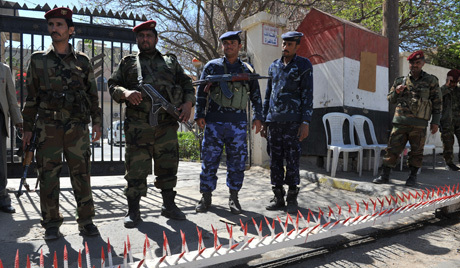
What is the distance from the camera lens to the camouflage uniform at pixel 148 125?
3.14m

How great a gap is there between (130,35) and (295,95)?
2750mm

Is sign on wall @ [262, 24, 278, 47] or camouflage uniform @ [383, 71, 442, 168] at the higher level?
sign on wall @ [262, 24, 278, 47]

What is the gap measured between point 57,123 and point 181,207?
5.45 feet

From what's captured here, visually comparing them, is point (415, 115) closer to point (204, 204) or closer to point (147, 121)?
point (204, 204)

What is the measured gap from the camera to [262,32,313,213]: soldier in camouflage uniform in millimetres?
3656

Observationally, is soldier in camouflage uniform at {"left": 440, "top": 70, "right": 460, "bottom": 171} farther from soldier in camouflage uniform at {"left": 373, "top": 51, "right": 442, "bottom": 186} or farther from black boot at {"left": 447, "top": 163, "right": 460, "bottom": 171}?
soldier in camouflage uniform at {"left": 373, "top": 51, "right": 442, "bottom": 186}

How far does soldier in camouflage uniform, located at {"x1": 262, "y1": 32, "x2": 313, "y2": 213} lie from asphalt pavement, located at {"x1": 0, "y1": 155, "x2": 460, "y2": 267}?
357mm

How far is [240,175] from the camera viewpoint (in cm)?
364

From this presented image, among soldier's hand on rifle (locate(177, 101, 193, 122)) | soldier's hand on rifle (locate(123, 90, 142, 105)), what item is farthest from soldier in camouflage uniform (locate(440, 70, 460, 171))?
soldier's hand on rifle (locate(123, 90, 142, 105))

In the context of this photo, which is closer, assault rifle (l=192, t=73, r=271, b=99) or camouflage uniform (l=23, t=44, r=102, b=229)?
camouflage uniform (l=23, t=44, r=102, b=229)

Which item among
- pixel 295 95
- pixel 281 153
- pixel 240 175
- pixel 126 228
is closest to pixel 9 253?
pixel 126 228

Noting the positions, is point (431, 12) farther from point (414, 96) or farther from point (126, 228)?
point (126, 228)

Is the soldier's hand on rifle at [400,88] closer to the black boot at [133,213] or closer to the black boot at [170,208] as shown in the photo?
the black boot at [170,208]

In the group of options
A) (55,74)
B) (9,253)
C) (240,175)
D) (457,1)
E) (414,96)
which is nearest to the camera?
(9,253)
